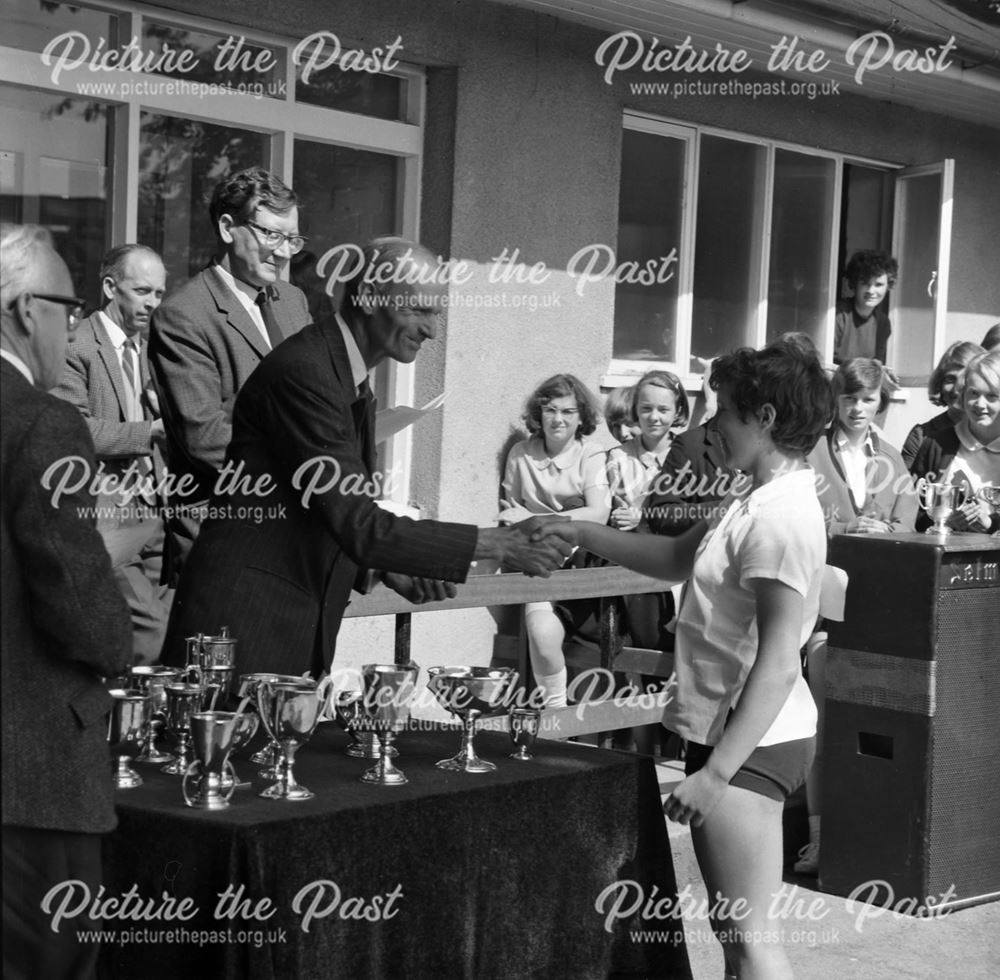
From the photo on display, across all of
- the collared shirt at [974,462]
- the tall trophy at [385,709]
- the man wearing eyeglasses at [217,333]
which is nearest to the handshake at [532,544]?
the tall trophy at [385,709]

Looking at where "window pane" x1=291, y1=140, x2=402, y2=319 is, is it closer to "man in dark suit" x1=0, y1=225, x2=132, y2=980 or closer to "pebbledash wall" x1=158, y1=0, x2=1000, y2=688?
"pebbledash wall" x1=158, y1=0, x2=1000, y2=688

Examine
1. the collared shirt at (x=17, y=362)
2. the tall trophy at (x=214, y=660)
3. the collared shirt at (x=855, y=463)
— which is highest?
the collared shirt at (x=17, y=362)

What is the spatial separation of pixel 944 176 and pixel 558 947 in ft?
23.7

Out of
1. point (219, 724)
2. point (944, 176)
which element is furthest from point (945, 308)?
point (219, 724)

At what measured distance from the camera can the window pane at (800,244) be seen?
9.35m

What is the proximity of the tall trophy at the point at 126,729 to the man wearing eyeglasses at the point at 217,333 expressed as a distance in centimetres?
151

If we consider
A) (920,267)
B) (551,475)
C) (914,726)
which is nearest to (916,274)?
(920,267)

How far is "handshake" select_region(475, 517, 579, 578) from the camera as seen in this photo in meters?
3.69

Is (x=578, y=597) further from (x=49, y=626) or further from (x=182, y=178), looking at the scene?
(x=49, y=626)

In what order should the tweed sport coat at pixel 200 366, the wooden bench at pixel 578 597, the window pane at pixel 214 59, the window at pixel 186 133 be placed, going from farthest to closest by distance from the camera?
the window pane at pixel 214 59
the window at pixel 186 133
the wooden bench at pixel 578 597
the tweed sport coat at pixel 200 366

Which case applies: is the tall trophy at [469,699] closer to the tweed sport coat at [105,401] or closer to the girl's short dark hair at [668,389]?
the tweed sport coat at [105,401]

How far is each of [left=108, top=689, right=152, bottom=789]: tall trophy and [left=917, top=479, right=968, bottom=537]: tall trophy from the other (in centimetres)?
345

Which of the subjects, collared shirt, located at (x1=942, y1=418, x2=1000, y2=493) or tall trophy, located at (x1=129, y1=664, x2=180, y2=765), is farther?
collared shirt, located at (x1=942, y1=418, x2=1000, y2=493)

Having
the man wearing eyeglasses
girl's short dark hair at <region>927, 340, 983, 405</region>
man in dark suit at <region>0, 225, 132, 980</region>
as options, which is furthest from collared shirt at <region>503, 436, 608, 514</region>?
man in dark suit at <region>0, 225, 132, 980</region>
